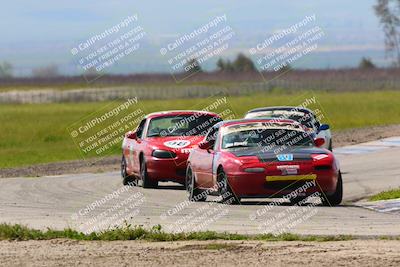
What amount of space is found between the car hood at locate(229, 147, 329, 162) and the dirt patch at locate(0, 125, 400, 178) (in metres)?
12.5

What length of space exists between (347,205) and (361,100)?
60769 mm

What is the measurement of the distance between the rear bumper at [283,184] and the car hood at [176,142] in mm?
4951

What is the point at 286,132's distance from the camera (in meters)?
19.3

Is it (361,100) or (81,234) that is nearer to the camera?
(81,234)

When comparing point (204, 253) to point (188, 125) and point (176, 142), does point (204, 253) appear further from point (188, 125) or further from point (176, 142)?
point (188, 125)

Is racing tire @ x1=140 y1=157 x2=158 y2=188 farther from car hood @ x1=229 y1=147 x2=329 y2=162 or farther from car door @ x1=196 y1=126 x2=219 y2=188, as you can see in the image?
car hood @ x1=229 y1=147 x2=329 y2=162

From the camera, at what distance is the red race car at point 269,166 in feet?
59.0

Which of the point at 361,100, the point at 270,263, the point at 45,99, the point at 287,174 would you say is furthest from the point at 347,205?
the point at 45,99

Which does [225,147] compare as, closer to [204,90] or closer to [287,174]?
[287,174]

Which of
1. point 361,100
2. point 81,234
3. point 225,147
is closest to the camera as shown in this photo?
point 81,234

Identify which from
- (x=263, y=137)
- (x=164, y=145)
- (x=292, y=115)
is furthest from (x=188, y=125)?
(x=263, y=137)

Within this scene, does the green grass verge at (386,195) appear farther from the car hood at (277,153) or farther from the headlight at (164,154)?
the headlight at (164,154)

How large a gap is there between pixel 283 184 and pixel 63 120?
4491 centimetres

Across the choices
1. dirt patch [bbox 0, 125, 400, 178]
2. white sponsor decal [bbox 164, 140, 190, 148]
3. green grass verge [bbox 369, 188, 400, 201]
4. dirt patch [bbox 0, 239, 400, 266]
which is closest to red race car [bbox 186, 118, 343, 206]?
green grass verge [bbox 369, 188, 400, 201]
